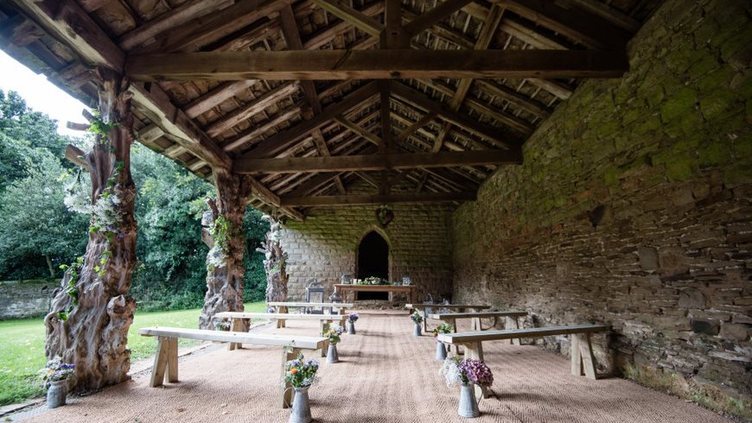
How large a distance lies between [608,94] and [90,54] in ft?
16.5

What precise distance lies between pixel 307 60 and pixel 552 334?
3.61m

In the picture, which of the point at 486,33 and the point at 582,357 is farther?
the point at 486,33

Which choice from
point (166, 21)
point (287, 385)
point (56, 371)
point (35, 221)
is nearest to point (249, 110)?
point (166, 21)

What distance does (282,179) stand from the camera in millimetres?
8211

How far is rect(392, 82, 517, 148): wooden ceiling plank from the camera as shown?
229 inches

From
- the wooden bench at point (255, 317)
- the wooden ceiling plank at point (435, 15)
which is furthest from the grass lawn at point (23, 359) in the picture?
the wooden ceiling plank at point (435, 15)

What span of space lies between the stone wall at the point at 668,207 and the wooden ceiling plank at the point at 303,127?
3316 mm

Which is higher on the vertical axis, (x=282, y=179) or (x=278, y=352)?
(x=282, y=179)

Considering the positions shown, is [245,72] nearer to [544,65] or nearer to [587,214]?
[544,65]

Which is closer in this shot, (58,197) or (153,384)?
(153,384)

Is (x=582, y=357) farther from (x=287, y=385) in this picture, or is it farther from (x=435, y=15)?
(x=435, y=15)

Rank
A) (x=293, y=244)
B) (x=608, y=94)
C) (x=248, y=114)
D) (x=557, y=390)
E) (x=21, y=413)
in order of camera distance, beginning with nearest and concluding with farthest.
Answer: (x=21, y=413) < (x=557, y=390) < (x=608, y=94) < (x=248, y=114) < (x=293, y=244)

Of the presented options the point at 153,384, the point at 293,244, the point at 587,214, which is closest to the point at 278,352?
the point at 153,384

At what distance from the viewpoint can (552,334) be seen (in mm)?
3273
